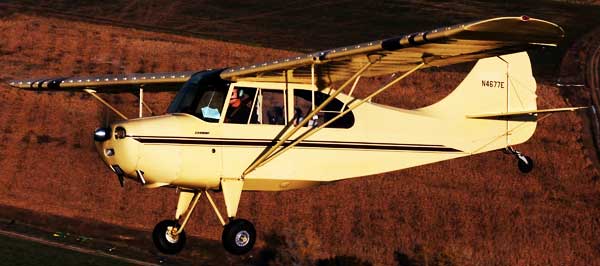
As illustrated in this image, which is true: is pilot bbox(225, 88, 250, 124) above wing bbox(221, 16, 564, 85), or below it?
below

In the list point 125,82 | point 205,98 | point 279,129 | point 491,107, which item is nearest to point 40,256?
point 125,82

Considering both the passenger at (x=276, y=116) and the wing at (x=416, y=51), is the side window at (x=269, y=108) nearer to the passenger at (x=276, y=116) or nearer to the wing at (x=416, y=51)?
the passenger at (x=276, y=116)

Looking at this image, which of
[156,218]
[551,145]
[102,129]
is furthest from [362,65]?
[551,145]

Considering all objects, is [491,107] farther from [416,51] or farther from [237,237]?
[237,237]

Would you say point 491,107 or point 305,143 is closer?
point 305,143

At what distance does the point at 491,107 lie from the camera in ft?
74.5

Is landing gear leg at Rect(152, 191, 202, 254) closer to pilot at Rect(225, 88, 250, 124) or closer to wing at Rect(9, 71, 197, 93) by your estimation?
pilot at Rect(225, 88, 250, 124)

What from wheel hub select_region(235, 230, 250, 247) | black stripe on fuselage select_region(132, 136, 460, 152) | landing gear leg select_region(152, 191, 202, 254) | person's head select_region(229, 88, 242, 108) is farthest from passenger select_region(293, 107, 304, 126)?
landing gear leg select_region(152, 191, 202, 254)

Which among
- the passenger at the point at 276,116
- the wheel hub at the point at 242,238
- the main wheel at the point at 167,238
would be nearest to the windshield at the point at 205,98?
the passenger at the point at 276,116

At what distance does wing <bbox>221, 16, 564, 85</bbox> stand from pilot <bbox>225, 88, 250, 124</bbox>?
0.92 feet

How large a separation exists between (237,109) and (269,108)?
60 centimetres

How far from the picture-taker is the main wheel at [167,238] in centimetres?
1970

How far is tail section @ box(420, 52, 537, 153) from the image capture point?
22.0m

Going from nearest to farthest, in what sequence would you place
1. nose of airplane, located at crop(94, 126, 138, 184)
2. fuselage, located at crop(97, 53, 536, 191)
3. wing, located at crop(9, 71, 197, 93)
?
nose of airplane, located at crop(94, 126, 138, 184) < fuselage, located at crop(97, 53, 536, 191) < wing, located at crop(9, 71, 197, 93)
